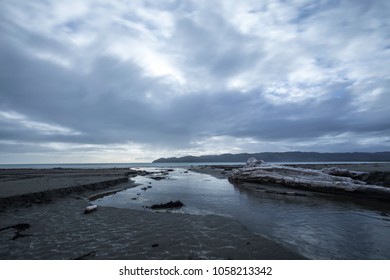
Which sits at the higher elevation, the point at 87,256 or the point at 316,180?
the point at 316,180

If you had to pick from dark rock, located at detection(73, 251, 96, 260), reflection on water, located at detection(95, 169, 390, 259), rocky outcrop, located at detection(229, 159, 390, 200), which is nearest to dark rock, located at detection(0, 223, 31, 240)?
dark rock, located at detection(73, 251, 96, 260)

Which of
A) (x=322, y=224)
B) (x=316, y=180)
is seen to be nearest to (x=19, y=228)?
(x=322, y=224)

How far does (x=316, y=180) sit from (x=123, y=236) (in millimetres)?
16205

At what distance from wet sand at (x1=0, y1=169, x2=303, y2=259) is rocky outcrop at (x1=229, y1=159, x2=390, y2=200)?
10674 millimetres

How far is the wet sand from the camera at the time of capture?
5738 mm

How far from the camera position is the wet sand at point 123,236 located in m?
5.74

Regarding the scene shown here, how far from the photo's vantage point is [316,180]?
16.7 meters

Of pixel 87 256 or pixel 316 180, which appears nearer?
pixel 87 256

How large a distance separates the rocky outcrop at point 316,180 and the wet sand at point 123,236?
35.0 feet

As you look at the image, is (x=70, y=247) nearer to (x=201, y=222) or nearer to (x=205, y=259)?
(x=205, y=259)

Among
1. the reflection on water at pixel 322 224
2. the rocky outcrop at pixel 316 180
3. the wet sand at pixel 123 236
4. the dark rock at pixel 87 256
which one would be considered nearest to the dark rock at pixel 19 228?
the wet sand at pixel 123 236

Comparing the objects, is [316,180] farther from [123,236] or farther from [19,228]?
[19,228]

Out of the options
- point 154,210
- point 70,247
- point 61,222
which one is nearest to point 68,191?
point 61,222

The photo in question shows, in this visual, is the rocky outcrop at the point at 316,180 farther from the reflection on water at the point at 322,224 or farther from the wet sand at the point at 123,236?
the wet sand at the point at 123,236
